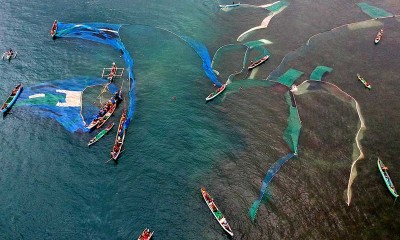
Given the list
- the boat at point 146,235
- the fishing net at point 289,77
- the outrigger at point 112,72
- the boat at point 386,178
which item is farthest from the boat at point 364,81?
the boat at point 146,235

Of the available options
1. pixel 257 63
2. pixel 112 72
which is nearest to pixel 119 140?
pixel 112 72

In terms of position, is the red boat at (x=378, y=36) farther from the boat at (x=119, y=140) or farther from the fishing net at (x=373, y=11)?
the boat at (x=119, y=140)

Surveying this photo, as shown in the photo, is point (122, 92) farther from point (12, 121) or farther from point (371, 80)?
point (371, 80)

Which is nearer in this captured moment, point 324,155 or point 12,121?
point 324,155

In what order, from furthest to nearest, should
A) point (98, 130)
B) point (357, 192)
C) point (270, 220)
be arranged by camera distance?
point (98, 130) < point (357, 192) < point (270, 220)

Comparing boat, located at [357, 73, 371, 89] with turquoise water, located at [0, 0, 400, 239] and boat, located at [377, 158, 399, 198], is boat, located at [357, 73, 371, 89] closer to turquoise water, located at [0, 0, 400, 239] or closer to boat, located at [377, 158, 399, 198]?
turquoise water, located at [0, 0, 400, 239]

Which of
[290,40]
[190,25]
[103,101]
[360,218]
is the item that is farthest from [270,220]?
[190,25]
